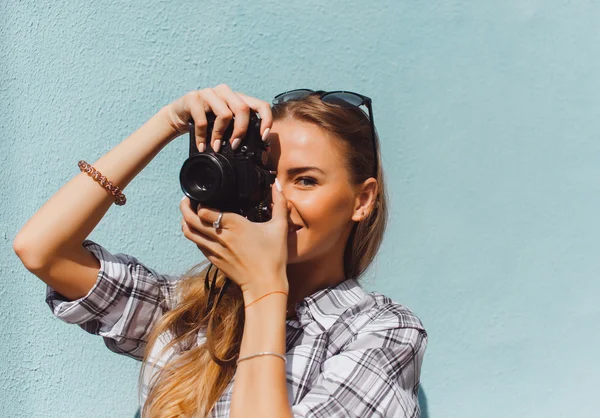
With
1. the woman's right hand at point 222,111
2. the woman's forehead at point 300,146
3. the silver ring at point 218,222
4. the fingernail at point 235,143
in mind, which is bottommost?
the silver ring at point 218,222

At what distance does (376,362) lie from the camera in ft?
3.31

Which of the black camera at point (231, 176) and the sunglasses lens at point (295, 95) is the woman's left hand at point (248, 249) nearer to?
the black camera at point (231, 176)

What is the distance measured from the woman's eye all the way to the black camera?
65mm

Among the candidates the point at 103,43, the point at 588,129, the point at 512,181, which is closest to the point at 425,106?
the point at 512,181

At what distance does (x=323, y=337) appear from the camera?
111cm

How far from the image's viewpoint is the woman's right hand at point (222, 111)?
1.04 metres

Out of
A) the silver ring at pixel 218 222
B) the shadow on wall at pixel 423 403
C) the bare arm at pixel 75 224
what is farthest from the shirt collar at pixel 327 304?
the shadow on wall at pixel 423 403

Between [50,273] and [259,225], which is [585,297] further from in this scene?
[50,273]

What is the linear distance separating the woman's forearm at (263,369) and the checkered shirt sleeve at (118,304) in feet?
0.93

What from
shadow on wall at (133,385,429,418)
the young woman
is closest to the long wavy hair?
the young woman

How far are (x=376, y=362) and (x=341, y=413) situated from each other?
0.10 m

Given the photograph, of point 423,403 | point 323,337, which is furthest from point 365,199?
point 423,403

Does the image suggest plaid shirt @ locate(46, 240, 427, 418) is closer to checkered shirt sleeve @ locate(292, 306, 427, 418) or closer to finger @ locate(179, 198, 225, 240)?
checkered shirt sleeve @ locate(292, 306, 427, 418)

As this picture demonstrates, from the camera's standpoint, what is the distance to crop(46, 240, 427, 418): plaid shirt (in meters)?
0.98
